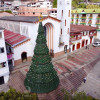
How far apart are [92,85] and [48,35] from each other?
15.7m

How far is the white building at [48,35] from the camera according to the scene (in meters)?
24.2

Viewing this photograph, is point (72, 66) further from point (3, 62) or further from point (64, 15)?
point (3, 62)

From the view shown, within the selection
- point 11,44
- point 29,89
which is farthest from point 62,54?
point 29,89

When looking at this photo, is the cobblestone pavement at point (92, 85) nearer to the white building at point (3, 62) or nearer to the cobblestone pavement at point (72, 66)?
the cobblestone pavement at point (72, 66)

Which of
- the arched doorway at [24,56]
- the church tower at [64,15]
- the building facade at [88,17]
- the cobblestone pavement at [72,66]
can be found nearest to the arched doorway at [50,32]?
the church tower at [64,15]

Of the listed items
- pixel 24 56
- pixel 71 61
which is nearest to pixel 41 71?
pixel 24 56

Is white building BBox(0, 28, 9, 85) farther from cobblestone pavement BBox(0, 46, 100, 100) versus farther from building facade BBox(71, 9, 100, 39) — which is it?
building facade BBox(71, 9, 100, 39)

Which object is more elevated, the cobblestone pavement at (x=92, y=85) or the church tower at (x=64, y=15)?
the church tower at (x=64, y=15)

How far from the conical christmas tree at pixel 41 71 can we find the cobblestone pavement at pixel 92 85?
6.94 metres

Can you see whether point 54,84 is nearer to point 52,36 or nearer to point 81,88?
point 81,88

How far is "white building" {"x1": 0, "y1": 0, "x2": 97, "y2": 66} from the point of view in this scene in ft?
79.5

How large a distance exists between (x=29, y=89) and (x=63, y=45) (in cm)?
1647

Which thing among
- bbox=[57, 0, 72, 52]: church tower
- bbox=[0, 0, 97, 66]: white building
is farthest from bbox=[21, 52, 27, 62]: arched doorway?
bbox=[57, 0, 72, 52]: church tower

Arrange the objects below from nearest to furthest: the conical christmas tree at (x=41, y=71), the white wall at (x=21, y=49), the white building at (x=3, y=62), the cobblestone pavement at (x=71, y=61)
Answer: the conical christmas tree at (x=41, y=71) → the white building at (x=3, y=62) → the cobblestone pavement at (x=71, y=61) → the white wall at (x=21, y=49)
